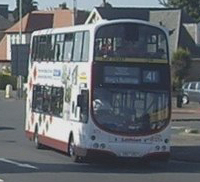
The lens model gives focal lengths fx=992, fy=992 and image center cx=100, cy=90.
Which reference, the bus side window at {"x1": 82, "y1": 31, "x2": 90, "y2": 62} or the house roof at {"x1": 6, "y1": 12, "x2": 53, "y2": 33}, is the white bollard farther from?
the bus side window at {"x1": 82, "y1": 31, "x2": 90, "y2": 62}

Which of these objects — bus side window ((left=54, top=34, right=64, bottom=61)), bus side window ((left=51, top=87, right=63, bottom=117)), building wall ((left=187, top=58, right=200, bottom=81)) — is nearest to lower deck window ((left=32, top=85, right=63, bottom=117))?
bus side window ((left=51, top=87, right=63, bottom=117))

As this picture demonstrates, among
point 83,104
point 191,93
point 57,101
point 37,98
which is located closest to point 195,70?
point 191,93

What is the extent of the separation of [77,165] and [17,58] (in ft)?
130

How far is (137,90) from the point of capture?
24125 mm

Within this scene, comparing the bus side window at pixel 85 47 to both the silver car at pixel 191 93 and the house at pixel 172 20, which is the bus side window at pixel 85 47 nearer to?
the silver car at pixel 191 93

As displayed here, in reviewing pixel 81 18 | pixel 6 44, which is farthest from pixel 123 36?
pixel 6 44

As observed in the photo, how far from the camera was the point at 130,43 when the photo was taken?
24.8 metres

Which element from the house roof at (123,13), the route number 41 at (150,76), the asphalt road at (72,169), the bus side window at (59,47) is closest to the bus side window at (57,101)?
the bus side window at (59,47)

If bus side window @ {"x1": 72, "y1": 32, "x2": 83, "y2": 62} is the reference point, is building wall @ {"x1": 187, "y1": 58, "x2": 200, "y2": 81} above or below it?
below

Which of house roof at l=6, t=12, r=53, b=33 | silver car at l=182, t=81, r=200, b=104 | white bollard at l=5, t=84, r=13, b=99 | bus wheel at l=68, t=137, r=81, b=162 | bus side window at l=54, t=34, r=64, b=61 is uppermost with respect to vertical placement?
house roof at l=6, t=12, r=53, b=33

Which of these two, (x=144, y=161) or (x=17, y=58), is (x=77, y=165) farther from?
(x=17, y=58)

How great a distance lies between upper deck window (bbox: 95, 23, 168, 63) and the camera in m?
24.4

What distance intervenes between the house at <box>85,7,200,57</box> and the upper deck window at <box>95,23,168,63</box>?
58.3 metres

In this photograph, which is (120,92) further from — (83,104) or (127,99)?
(83,104)
